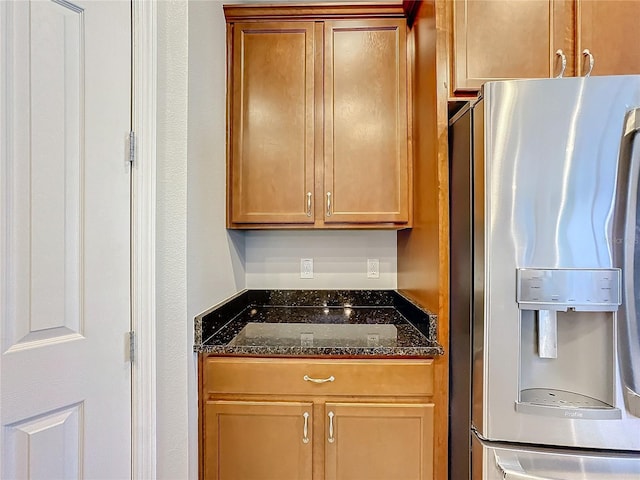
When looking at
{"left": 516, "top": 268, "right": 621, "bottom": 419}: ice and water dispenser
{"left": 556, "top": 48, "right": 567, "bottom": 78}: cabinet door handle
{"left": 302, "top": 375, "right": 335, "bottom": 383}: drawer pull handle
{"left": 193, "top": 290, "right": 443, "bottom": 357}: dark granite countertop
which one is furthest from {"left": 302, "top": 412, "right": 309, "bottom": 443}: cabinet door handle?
{"left": 556, "top": 48, "right": 567, "bottom": 78}: cabinet door handle

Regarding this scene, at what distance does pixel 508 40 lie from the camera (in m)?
1.21

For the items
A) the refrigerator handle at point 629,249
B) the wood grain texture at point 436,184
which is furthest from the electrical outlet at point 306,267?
the refrigerator handle at point 629,249

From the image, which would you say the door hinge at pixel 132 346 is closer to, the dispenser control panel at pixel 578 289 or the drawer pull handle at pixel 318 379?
the drawer pull handle at pixel 318 379

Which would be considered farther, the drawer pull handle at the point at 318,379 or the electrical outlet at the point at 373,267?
the electrical outlet at the point at 373,267

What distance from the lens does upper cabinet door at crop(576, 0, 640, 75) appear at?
1174 millimetres

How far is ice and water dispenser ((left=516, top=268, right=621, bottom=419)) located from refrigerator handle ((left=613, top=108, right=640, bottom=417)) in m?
0.03

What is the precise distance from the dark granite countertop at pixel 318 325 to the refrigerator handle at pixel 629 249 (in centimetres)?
52

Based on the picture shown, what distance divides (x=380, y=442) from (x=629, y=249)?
1.01 meters

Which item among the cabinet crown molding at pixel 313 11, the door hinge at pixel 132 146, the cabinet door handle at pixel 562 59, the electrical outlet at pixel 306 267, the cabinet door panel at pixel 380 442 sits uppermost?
the cabinet crown molding at pixel 313 11

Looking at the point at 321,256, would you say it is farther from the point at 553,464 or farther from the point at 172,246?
the point at 553,464

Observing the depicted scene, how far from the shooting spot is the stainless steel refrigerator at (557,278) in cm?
97

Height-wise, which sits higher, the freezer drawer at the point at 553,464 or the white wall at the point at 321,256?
the white wall at the point at 321,256

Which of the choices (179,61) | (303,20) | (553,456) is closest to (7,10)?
(179,61)

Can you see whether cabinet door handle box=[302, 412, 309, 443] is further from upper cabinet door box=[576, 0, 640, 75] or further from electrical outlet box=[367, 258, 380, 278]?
upper cabinet door box=[576, 0, 640, 75]
